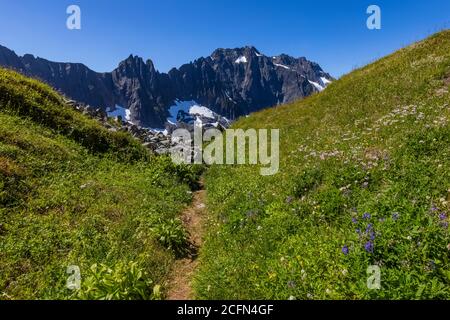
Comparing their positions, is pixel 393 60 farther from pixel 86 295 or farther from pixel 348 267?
pixel 86 295

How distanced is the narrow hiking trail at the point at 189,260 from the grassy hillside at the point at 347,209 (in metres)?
0.43

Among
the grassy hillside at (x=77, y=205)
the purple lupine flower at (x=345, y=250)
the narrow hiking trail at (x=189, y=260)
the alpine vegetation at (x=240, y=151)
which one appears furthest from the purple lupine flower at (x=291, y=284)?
the alpine vegetation at (x=240, y=151)

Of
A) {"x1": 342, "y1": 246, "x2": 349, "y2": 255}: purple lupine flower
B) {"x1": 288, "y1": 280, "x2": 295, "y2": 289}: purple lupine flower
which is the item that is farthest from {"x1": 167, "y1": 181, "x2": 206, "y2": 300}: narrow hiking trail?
{"x1": 342, "y1": 246, "x2": 349, "y2": 255}: purple lupine flower

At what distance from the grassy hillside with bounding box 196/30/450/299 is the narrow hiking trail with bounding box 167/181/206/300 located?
43 centimetres

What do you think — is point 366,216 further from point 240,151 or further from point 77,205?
point 240,151

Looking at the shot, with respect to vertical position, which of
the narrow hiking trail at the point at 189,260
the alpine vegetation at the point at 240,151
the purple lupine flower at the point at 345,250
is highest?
the alpine vegetation at the point at 240,151

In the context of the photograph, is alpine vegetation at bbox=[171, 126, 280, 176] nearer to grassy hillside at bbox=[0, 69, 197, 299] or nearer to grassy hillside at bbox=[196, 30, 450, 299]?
grassy hillside at bbox=[196, 30, 450, 299]

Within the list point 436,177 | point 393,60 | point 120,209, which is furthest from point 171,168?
point 393,60

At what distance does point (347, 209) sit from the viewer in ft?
30.7

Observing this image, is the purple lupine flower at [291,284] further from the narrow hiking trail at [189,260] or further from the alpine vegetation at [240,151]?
the alpine vegetation at [240,151]

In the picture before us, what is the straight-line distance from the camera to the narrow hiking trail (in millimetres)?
8633

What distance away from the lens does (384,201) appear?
8.40m

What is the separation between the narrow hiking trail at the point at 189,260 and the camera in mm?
8633
